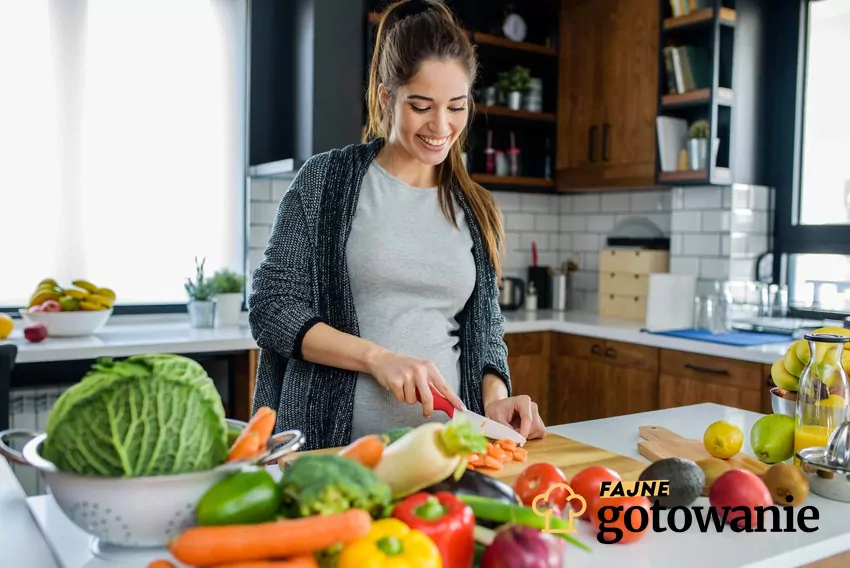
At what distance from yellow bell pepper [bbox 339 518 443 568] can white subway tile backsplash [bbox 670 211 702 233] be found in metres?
3.10

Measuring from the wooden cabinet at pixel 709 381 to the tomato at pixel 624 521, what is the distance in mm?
1988

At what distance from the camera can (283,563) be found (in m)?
0.69

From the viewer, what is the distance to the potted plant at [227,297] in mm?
3180

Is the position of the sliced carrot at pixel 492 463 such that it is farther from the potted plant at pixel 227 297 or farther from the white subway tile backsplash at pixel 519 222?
the white subway tile backsplash at pixel 519 222

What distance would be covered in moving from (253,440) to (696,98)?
298 centimetres

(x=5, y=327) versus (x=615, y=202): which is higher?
(x=615, y=202)

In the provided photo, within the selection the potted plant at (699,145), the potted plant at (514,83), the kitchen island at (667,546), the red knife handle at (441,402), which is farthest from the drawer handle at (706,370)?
the red knife handle at (441,402)

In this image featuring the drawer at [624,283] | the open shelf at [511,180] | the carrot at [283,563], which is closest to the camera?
the carrot at [283,563]

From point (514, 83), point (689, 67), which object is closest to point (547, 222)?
point (514, 83)

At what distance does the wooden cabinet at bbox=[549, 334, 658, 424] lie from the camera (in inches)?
129

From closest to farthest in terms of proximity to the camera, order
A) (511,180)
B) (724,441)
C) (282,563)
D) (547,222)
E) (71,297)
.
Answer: (282,563), (724,441), (71,297), (511,180), (547,222)

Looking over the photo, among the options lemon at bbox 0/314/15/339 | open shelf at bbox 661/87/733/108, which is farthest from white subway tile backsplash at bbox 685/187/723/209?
lemon at bbox 0/314/15/339

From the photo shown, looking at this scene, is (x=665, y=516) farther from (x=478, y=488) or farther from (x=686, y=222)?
(x=686, y=222)

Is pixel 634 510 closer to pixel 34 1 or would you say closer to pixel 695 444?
pixel 695 444
